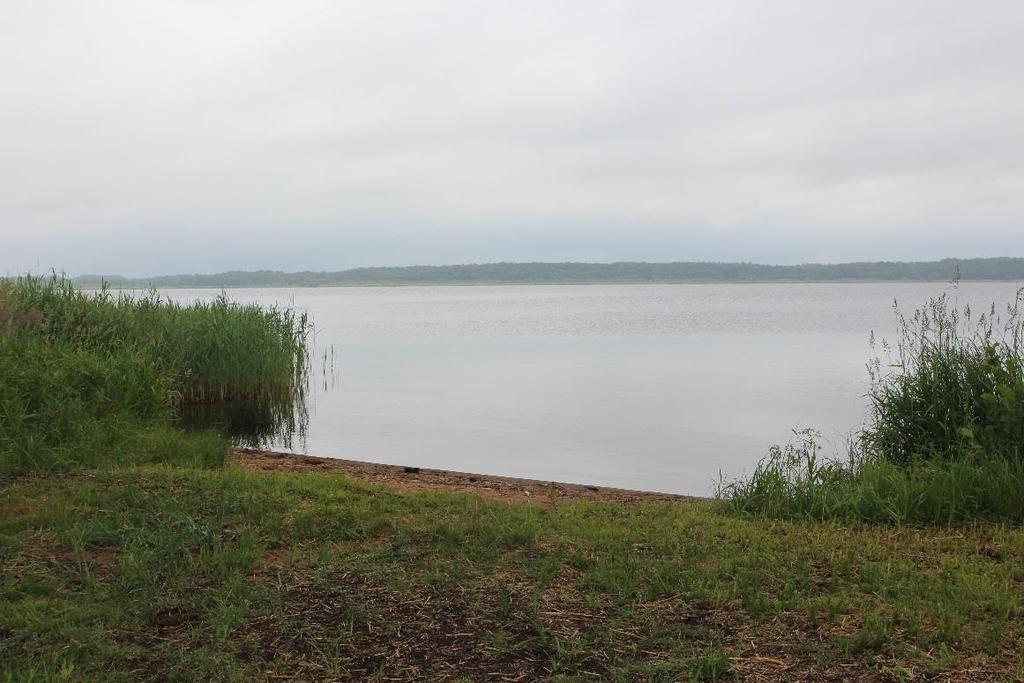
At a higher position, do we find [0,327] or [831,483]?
[0,327]

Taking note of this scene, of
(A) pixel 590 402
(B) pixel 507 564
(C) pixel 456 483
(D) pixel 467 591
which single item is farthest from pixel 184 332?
(D) pixel 467 591

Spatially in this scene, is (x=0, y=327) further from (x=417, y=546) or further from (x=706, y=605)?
(x=706, y=605)

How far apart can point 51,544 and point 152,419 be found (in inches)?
189

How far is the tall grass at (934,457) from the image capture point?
22.6 ft

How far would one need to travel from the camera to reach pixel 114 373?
404 inches

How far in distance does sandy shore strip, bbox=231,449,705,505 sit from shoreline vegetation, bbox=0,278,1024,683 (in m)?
0.09

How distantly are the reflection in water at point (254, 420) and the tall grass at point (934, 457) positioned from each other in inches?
372

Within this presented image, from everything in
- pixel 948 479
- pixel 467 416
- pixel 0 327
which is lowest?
pixel 467 416

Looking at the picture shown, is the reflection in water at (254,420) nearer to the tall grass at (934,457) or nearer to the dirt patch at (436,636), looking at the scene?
the tall grass at (934,457)

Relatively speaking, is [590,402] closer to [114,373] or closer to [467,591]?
[114,373]

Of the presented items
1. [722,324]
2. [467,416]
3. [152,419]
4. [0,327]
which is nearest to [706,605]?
[152,419]

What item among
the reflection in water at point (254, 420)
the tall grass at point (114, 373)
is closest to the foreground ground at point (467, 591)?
the tall grass at point (114, 373)

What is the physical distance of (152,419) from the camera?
405 inches

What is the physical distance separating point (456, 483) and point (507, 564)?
3.87 metres
